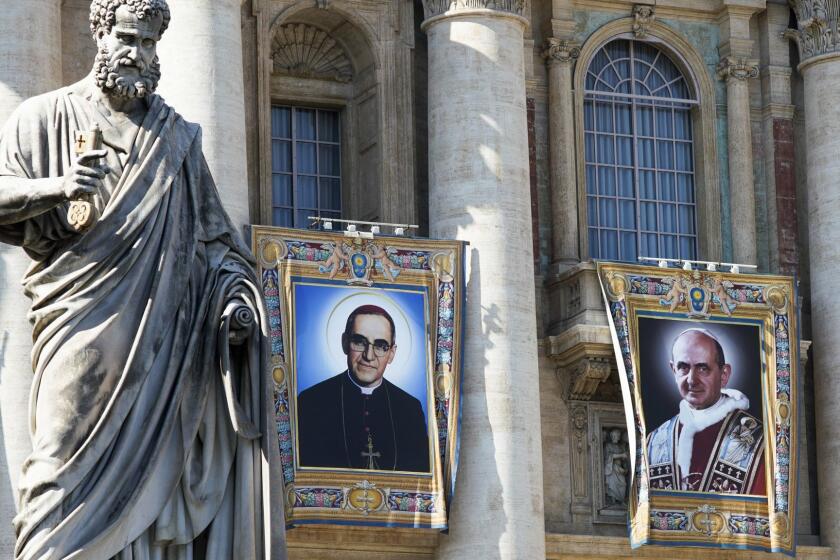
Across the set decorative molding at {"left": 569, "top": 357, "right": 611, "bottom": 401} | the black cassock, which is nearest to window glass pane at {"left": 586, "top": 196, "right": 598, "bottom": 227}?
decorative molding at {"left": 569, "top": 357, "right": 611, "bottom": 401}

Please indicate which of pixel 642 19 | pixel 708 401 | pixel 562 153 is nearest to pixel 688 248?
pixel 562 153

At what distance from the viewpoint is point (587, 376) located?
2853 centimetres

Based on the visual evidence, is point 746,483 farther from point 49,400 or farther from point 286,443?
point 49,400

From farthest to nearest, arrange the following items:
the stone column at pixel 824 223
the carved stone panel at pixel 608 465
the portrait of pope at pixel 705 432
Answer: the stone column at pixel 824 223
the carved stone panel at pixel 608 465
the portrait of pope at pixel 705 432

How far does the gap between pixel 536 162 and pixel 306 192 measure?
279 cm

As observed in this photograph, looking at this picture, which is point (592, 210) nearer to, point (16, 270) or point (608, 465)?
point (608, 465)

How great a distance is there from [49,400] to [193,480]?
60 centimetres

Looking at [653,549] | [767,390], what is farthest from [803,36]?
[653,549]

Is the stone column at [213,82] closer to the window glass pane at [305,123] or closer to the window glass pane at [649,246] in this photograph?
the window glass pane at [305,123]

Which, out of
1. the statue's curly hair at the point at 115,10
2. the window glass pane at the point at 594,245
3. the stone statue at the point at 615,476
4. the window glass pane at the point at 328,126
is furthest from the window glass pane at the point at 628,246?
the statue's curly hair at the point at 115,10

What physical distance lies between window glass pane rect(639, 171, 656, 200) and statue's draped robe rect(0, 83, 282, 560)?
850 inches

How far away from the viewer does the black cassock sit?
86.3 ft

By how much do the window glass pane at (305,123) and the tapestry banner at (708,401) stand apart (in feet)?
12.9

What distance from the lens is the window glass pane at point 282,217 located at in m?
29.0
